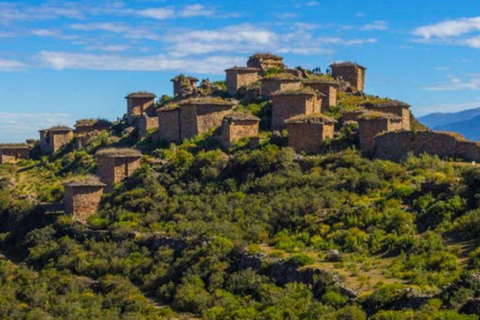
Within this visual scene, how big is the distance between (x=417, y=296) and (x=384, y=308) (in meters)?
0.88

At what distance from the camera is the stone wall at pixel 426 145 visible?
29047mm

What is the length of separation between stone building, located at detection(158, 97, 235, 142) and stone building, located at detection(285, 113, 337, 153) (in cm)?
588

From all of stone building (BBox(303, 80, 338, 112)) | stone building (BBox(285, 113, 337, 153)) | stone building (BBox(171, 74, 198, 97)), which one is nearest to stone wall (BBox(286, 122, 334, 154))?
stone building (BBox(285, 113, 337, 153))

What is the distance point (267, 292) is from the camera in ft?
71.3

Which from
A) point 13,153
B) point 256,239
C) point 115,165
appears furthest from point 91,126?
point 256,239

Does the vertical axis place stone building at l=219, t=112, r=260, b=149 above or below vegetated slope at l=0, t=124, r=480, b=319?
above

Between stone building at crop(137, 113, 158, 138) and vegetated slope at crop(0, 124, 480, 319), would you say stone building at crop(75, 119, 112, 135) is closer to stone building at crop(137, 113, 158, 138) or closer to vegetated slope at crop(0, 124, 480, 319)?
stone building at crop(137, 113, 158, 138)

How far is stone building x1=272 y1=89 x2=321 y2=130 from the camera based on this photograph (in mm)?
34969

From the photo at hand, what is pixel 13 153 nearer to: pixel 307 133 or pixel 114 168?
pixel 114 168

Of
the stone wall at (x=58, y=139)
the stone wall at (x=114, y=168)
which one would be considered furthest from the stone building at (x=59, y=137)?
the stone wall at (x=114, y=168)

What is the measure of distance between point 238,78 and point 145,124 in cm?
586

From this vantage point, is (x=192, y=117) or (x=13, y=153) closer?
(x=192, y=117)

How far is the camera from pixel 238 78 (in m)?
42.2

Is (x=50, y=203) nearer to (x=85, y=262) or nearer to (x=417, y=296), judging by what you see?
(x=85, y=262)
